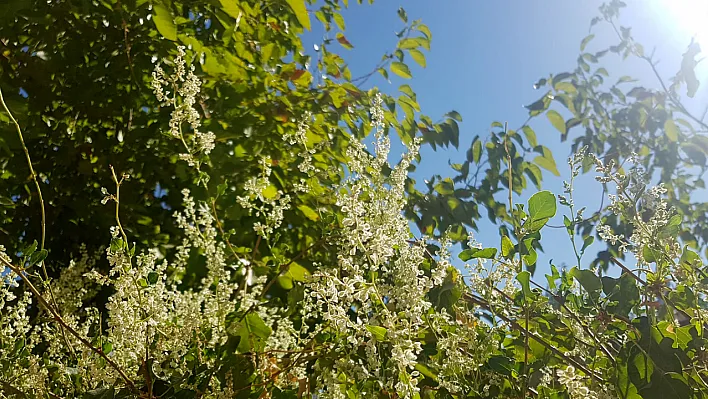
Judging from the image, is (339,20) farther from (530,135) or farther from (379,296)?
(379,296)

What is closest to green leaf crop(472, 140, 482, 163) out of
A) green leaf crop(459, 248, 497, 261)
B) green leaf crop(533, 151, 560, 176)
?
green leaf crop(533, 151, 560, 176)

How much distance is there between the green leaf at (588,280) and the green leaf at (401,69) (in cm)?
128

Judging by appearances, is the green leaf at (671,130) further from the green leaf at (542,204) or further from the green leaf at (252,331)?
the green leaf at (252,331)

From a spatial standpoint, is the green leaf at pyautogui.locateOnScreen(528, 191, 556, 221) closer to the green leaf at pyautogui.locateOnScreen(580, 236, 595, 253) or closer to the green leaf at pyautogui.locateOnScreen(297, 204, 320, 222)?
the green leaf at pyautogui.locateOnScreen(580, 236, 595, 253)

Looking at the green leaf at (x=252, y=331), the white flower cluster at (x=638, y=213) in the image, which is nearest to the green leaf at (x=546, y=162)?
the white flower cluster at (x=638, y=213)

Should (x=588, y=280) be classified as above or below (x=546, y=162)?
below

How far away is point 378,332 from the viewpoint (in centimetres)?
65

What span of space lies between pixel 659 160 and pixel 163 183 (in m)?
2.26

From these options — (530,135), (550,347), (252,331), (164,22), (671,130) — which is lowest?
(252,331)

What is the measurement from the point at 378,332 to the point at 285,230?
1004mm

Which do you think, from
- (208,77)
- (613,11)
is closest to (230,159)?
(208,77)

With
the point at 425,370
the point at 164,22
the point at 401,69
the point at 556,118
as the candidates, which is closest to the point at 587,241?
the point at 425,370

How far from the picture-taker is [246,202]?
3.55 ft

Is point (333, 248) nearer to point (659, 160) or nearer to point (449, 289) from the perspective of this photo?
point (449, 289)
